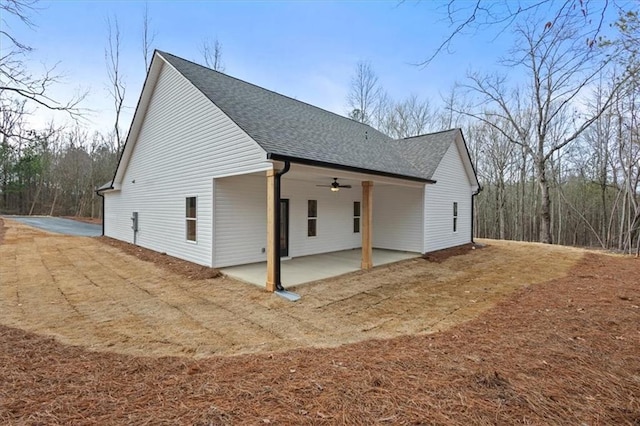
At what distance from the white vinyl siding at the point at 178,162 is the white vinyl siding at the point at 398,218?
6.61m

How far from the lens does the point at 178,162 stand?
31.4 feet

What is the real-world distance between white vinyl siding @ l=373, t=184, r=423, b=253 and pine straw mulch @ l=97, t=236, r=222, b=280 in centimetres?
684

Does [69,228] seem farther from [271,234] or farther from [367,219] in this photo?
[367,219]

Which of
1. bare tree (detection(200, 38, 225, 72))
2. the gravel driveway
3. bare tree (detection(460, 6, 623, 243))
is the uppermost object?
bare tree (detection(200, 38, 225, 72))

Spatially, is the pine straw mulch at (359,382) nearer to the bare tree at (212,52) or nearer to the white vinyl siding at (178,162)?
the white vinyl siding at (178,162)

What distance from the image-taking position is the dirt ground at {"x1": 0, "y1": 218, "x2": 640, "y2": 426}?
2.27 meters

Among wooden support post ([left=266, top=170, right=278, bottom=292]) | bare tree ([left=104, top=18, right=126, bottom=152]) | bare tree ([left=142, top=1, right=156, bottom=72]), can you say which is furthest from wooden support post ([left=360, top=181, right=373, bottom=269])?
bare tree ([left=104, top=18, right=126, bottom=152])

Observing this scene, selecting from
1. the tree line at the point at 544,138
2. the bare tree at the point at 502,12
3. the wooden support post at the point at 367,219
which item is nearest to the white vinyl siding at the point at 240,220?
the wooden support post at the point at 367,219

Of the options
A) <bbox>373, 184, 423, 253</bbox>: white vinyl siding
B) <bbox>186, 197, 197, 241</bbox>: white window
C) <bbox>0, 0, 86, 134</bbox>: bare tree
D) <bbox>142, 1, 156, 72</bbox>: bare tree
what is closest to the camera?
<bbox>0, 0, 86, 134</bbox>: bare tree

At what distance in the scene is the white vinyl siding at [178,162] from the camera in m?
7.67

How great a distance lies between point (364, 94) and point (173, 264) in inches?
834

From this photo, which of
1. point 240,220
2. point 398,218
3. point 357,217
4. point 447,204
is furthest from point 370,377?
point 447,204

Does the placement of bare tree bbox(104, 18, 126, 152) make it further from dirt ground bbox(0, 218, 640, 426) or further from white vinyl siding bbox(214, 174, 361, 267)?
dirt ground bbox(0, 218, 640, 426)

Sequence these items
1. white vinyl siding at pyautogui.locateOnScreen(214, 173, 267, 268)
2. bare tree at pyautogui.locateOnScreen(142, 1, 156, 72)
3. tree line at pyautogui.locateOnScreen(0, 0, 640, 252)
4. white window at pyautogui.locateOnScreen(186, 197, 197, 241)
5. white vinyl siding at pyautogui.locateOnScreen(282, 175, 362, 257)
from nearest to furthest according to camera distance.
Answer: white vinyl siding at pyautogui.locateOnScreen(214, 173, 267, 268) → white window at pyautogui.locateOnScreen(186, 197, 197, 241) → white vinyl siding at pyautogui.locateOnScreen(282, 175, 362, 257) → tree line at pyautogui.locateOnScreen(0, 0, 640, 252) → bare tree at pyautogui.locateOnScreen(142, 1, 156, 72)
